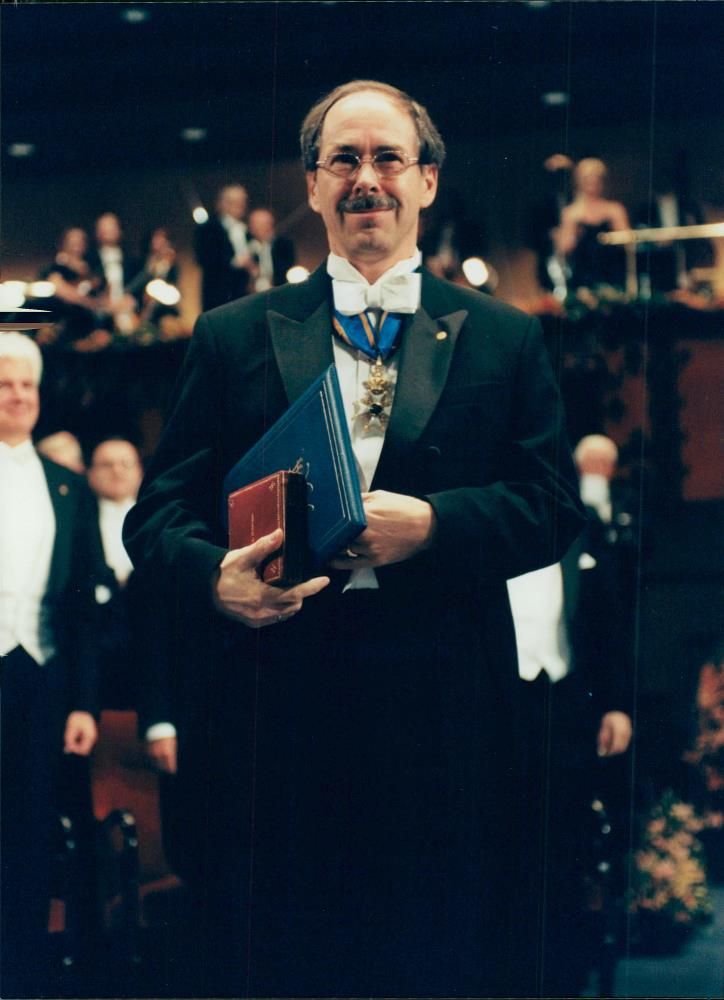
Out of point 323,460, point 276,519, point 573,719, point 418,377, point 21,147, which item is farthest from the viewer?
point 21,147

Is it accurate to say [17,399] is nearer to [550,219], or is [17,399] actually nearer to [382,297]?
[382,297]

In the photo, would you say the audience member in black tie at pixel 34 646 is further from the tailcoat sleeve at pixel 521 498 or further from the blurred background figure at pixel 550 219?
the blurred background figure at pixel 550 219

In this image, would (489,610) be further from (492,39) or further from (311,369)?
(492,39)

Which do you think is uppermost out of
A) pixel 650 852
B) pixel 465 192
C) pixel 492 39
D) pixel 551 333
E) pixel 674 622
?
pixel 492 39

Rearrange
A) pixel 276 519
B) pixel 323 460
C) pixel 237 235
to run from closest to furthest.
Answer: pixel 323 460, pixel 276 519, pixel 237 235

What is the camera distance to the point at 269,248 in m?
5.80

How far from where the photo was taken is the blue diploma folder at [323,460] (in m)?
5.08

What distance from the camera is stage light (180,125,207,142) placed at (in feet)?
19.3

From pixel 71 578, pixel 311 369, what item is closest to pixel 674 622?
pixel 311 369

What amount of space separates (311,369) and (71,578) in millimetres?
1382

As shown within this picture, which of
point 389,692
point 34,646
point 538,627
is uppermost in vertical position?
A: point 538,627

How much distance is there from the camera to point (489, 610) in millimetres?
5695

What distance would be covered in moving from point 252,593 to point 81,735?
3.24ft

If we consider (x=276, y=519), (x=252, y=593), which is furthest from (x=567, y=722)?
(x=276, y=519)
